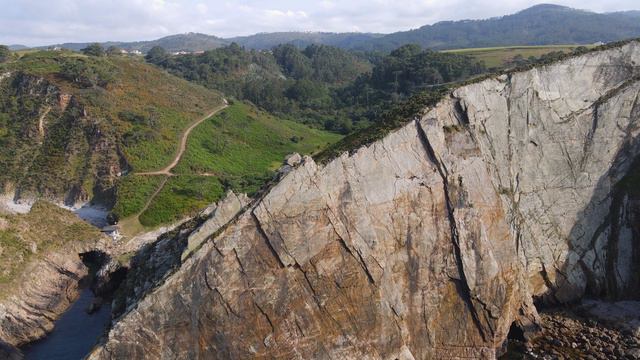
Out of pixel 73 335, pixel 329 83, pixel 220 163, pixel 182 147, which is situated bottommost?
pixel 73 335

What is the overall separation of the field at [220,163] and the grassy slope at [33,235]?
587cm

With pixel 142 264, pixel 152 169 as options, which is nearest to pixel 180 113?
pixel 152 169

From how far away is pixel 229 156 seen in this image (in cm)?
7444

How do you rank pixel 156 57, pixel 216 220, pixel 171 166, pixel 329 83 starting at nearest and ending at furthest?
pixel 216 220 → pixel 171 166 → pixel 156 57 → pixel 329 83

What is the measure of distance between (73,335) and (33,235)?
11520 millimetres

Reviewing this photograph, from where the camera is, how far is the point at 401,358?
1160 inches

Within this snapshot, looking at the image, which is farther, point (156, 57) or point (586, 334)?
point (156, 57)

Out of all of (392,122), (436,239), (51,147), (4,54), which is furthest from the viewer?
(4,54)

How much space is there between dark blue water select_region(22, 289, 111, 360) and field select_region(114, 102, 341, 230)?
13.7m

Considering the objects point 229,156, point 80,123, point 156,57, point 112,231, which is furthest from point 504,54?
point 112,231

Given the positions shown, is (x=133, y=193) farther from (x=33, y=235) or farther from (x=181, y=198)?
(x=33, y=235)

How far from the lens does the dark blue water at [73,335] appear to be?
35.1 m

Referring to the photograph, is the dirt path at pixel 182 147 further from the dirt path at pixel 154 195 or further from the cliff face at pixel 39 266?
the cliff face at pixel 39 266

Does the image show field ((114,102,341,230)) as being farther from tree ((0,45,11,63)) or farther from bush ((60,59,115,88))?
tree ((0,45,11,63))
